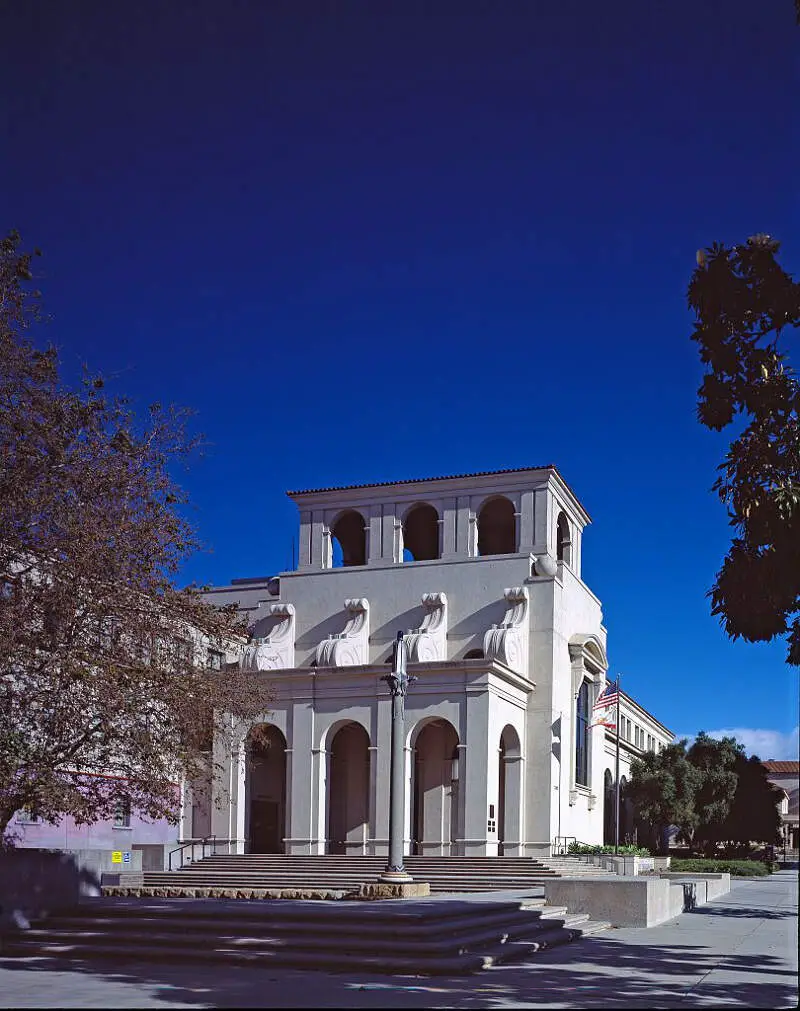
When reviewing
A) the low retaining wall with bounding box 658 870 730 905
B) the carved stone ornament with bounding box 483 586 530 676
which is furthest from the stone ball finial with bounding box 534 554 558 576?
the low retaining wall with bounding box 658 870 730 905

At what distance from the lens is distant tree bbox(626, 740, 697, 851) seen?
60.4m

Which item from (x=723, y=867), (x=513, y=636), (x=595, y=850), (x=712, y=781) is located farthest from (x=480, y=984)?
(x=712, y=781)

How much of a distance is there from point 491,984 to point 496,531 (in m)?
39.2

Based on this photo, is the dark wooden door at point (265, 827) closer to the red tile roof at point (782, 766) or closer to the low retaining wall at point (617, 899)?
the low retaining wall at point (617, 899)

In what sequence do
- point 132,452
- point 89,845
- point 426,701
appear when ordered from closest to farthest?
point 132,452 → point 89,845 → point 426,701

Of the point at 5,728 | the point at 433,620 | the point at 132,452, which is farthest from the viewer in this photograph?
the point at 433,620

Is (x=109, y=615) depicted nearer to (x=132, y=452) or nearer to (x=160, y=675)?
(x=160, y=675)

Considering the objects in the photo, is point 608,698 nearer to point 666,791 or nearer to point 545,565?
point 545,565

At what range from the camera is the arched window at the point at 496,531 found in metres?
52.5

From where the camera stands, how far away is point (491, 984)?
48.5 feet

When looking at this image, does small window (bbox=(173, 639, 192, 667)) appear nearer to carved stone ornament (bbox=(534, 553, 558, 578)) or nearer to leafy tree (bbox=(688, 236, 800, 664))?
leafy tree (bbox=(688, 236, 800, 664))

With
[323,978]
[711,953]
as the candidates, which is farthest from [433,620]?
[323,978]

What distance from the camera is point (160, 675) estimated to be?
58.4ft

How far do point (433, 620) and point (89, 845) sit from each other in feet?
51.0
